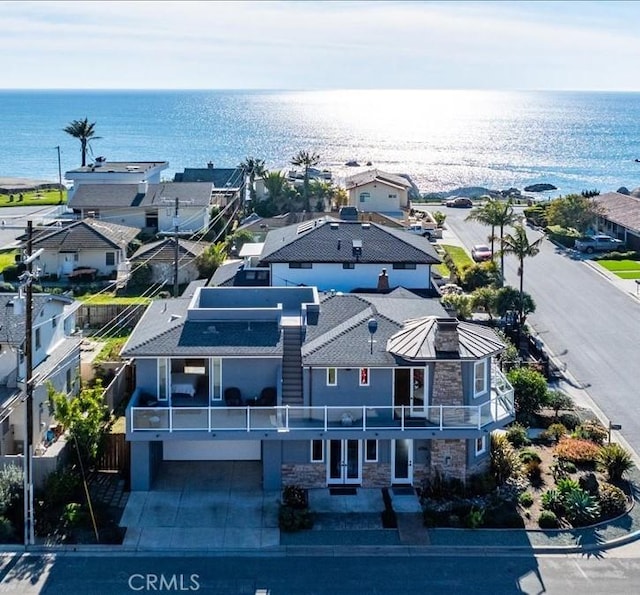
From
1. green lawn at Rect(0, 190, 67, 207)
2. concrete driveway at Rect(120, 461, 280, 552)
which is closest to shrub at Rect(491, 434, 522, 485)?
concrete driveway at Rect(120, 461, 280, 552)

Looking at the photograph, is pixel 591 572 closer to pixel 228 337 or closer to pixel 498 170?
pixel 228 337

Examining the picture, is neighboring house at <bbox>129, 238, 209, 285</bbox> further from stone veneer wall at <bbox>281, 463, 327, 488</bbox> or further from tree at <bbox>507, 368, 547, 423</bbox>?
stone veneer wall at <bbox>281, 463, 327, 488</bbox>

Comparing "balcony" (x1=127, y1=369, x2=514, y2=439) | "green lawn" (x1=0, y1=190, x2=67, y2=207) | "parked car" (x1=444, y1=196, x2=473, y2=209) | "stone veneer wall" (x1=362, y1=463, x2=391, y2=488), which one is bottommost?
"stone veneer wall" (x1=362, y1=463, x2=391, y2=488)

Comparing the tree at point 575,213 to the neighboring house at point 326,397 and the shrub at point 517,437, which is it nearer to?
the shrub at point 517,437

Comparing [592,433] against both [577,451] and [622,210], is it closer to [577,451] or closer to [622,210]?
[577,451]

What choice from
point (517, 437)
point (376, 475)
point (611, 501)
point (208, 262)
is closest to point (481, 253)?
point (208, 262)

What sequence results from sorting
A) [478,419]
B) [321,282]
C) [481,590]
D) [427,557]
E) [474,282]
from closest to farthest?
[481,590]
[427,557]
[478,419]
[321,282]
[474,282]

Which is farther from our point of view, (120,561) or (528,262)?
(528,262)

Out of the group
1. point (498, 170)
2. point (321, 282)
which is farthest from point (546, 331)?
point (498, 170)
